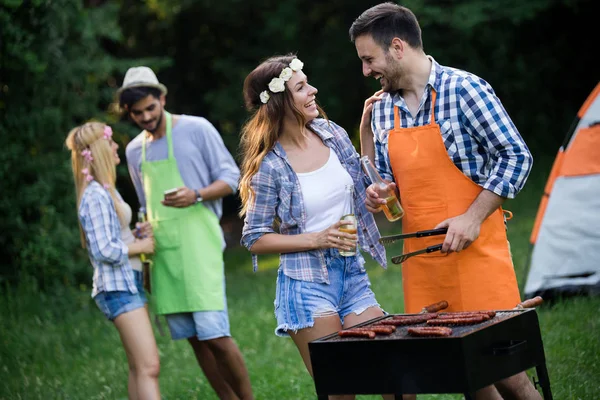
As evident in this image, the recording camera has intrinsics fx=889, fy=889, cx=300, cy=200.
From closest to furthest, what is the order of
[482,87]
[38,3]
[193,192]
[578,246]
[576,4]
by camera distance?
[482,87] → [193,192] → [578,246] → [38,3] → [576,4]

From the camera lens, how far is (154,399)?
17.5ft

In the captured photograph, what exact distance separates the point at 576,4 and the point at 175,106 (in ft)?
27.8

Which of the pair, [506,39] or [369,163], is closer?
[369,163]

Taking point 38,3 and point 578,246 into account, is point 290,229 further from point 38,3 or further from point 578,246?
point 38,3

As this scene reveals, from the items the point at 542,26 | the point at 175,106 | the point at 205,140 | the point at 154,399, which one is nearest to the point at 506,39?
the point at 542,26

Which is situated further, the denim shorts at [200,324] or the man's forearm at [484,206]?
the denim shorts at [200,324]

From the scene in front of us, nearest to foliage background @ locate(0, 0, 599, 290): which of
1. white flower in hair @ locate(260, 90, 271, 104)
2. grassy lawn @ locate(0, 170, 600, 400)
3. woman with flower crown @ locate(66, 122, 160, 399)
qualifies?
grassy lawn @ locate(0, 170, 600, 400)

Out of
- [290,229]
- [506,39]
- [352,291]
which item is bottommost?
[352,291]

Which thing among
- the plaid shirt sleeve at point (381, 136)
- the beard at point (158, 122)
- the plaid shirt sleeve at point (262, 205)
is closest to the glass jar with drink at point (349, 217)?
the plaid shirt sleeve at point (381, 136)

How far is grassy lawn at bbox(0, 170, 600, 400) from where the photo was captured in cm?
636

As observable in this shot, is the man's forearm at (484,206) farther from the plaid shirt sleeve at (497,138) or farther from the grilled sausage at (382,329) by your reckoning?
the grilled sausage at (382,329)

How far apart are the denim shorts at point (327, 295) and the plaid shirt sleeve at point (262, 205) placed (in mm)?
234

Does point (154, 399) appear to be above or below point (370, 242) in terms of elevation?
below

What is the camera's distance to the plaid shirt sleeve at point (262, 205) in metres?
4.29
